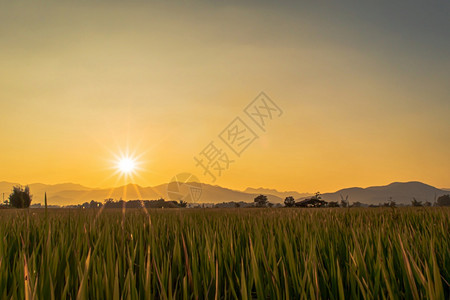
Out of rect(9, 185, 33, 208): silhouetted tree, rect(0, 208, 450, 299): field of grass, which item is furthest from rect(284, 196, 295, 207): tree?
rect(9, 185, 33, 208): silhouetted tree

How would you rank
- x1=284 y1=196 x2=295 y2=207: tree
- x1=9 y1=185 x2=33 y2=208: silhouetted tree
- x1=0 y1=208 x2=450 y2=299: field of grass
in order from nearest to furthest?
x1=0 y1=208 x2=450 y2=299: field of grass
x1=284 y1=196 x2=295 y2=207: tree
x1=9 y1=185 x2=33 y2=208: silhouetted tree

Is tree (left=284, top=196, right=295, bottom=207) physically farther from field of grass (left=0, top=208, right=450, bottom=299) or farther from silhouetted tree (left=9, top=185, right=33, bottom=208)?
silhouetted tree (left=9, top=185, right=33, bottom=208)

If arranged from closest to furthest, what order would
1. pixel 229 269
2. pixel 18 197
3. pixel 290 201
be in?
pixel 229 269 → pixel 290 201 → pixel 18 197

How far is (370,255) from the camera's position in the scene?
6.27ft

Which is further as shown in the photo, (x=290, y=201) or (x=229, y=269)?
(x=290, y=201)

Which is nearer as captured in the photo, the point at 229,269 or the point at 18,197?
the point at 229,269

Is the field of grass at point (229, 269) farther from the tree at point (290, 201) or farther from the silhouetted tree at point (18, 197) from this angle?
the silhouetted tree at point (18, 197)

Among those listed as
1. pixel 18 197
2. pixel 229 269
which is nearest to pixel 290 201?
pixel 229 269

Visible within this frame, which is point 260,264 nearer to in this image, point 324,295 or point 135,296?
point 324,295

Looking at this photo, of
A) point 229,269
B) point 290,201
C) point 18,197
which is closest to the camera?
point 229,269

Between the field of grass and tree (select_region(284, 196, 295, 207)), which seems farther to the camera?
tree (select_region(284, 196, 295, 207))

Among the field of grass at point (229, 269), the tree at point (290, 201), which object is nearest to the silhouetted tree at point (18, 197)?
the tree at point (290, 201)

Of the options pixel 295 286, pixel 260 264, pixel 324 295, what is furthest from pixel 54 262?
pixel 324 295

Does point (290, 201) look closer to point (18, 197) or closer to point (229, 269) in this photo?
point (229, 269)
